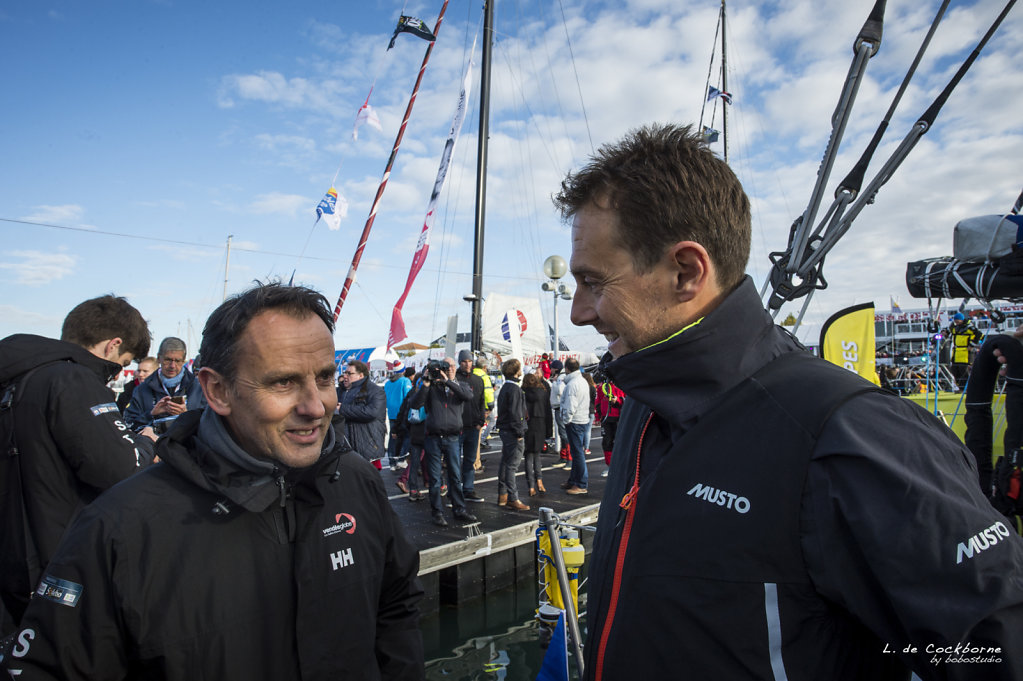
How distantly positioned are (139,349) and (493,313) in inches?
508

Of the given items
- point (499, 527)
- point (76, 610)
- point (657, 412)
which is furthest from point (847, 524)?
point (499, 527)

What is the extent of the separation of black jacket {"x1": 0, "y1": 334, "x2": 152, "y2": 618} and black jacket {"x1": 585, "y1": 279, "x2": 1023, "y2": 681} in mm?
2445

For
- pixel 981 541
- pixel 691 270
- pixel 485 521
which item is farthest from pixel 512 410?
pixel 981 541

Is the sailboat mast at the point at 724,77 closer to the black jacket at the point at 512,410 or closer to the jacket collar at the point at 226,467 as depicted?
the black jacket at the point at 512,410

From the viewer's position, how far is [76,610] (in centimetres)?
139

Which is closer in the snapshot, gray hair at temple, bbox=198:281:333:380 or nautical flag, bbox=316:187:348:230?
gray hair at temple, bbox=198:281:333:380

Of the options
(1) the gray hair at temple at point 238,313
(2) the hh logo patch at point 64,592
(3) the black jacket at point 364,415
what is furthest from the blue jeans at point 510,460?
(2) the hh logo patch at point 64,592

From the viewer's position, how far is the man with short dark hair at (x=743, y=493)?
890 mm

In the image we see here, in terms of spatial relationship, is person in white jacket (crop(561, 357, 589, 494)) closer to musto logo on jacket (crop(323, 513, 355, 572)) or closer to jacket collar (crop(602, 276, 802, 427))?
musto logo on jacket (crop(323, 513, 355, 572))

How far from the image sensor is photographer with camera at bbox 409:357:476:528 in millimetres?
7746

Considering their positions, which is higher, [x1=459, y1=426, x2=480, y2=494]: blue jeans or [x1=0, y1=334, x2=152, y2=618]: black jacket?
[x1=0, y1=334, x2=152, y2=618]: black jacket

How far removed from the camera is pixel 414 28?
11.6m

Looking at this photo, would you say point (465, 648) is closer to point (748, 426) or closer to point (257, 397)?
point (257, 397)

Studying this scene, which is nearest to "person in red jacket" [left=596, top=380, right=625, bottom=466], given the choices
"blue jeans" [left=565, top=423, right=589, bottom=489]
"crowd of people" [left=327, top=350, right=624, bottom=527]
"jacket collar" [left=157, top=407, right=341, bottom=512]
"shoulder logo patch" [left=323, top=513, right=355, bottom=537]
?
"crowd of people" [left=327, top=350, right=624, bottom=527]
